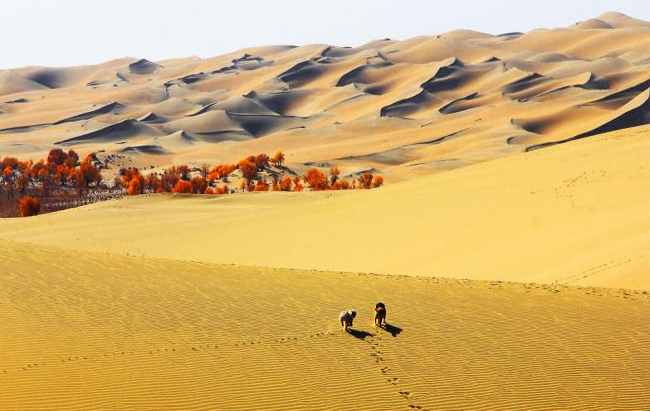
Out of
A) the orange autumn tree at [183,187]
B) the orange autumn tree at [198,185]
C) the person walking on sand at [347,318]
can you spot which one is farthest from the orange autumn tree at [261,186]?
the person walking on sand at [347,318]

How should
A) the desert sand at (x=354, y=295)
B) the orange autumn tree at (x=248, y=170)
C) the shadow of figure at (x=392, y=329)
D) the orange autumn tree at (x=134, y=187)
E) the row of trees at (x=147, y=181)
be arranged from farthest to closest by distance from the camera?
the orange autumn tree at (x=248, y=170) → the orange autumn tree at (x=134, y=187) → the row of trees at (x=147, y=181) → the shadow of figure at (x=392, y=329) → the desert sand at (x=354, y=295)

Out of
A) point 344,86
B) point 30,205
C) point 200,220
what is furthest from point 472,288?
point 344,86

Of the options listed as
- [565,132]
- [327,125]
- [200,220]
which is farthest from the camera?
[327,125]

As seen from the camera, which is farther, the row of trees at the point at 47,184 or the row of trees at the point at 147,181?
the row of trees at the point at 147,181

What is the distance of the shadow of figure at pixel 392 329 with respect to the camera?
1083cm

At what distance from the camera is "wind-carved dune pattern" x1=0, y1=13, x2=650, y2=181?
97625mm

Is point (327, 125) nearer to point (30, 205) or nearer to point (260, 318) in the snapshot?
point (30, 205)

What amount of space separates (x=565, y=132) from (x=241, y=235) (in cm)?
7211

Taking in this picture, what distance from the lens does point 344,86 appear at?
527 ft

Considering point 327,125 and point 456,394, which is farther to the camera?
point 327,125

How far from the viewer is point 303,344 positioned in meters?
10.1

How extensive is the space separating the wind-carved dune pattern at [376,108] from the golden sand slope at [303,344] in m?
62.9

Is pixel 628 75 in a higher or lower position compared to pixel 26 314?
higher

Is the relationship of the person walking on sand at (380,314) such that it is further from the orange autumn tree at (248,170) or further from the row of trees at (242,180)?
the orange autumn tree at (248,170)
